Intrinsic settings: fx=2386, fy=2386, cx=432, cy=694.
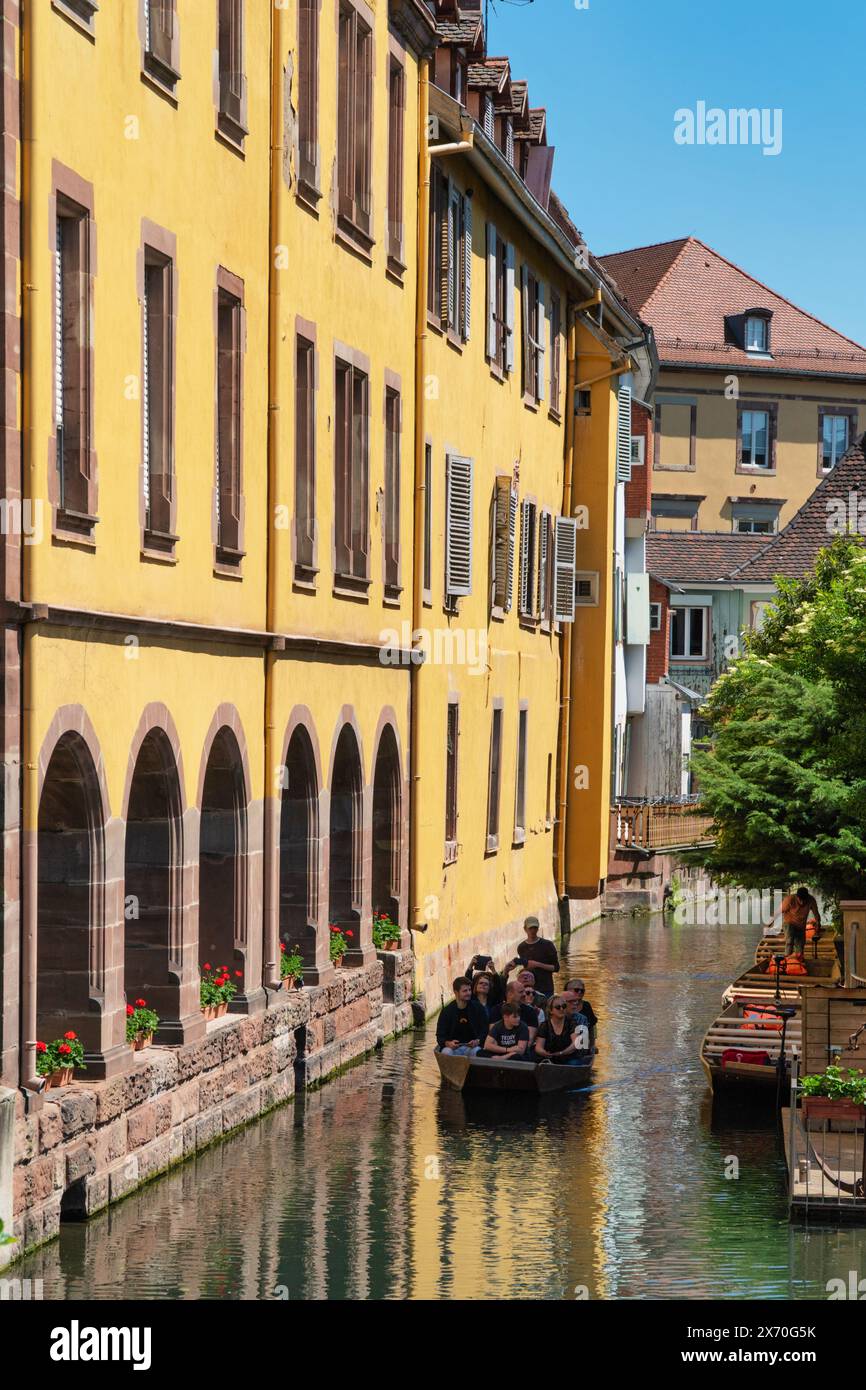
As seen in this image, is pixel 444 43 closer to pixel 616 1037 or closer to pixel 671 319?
pixel 616 1037

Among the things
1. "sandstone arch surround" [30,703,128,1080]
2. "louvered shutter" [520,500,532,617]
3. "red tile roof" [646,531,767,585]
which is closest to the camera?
"sandstone arch surround" [30,703,128,1080]

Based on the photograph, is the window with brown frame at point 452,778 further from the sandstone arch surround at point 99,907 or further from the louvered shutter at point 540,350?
the sandstone arch surround at point 99,907

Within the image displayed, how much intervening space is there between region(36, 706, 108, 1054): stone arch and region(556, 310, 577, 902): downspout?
24.6 metres

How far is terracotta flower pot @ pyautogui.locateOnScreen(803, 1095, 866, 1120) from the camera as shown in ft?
59.4

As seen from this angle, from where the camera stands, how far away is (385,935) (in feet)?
90.4

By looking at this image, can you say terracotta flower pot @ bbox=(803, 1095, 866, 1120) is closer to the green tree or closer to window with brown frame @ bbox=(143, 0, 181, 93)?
window with brown frame @ bbox=(143, 0, 181, 93)

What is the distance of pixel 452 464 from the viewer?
30828 mm

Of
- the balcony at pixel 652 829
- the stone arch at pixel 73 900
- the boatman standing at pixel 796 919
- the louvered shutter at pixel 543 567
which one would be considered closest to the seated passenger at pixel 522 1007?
the boatman standing at pixel 796 919

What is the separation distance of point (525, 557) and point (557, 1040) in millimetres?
14544

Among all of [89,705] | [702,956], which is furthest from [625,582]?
[89,705]

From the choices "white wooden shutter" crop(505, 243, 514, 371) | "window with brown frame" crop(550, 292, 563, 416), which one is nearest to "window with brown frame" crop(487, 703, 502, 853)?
"white wooden shutter" crop(505, 243, 514, 371)

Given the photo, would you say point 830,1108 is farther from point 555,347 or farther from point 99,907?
point 555,347

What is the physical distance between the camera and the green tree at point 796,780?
30297 millimetres

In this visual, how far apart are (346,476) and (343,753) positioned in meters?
3.04
